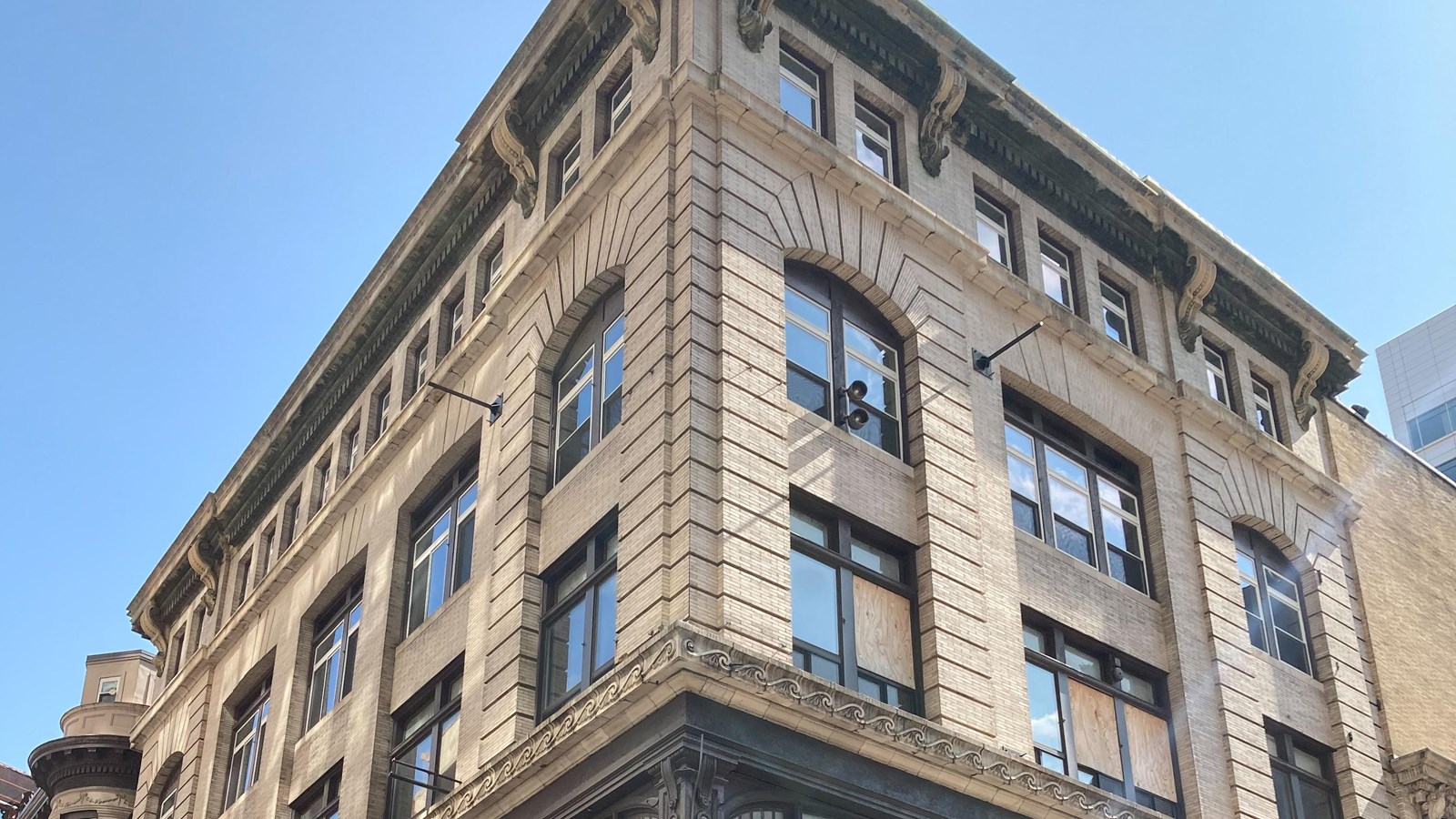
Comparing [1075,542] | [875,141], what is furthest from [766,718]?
[875,141]

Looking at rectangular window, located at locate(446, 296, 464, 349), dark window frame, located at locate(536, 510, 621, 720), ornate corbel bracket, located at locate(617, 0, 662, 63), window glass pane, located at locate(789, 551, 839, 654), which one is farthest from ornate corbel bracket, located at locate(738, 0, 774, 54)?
rectangular window, located at locate(446, 296, 464, 349)

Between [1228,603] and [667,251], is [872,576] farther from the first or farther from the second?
[1228,603]

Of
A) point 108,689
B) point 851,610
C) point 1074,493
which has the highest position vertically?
point 108,689

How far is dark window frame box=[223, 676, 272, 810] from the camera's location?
107 feet

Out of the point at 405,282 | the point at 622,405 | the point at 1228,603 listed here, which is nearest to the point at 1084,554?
the point at 1228,603

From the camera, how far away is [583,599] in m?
21.6

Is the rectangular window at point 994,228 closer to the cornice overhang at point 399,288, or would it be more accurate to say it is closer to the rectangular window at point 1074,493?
the rectangular window at point 1074,493

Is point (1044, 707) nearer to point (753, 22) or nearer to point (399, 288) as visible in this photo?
point (753, 22)

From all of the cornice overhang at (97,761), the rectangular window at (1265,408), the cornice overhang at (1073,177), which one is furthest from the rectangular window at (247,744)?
the rectangular window at (1265,408)

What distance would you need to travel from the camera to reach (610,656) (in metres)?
20.2

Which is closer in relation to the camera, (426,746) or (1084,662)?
(1084,662)

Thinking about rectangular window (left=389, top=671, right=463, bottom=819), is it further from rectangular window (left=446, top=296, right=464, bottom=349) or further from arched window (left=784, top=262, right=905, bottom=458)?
arched window (left=784, top=262, right=905, bottom=458)

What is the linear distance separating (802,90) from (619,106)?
289cm

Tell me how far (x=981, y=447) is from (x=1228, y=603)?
6.00 meters
